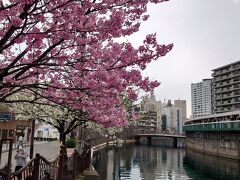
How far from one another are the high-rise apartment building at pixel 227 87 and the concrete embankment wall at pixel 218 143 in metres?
24.3

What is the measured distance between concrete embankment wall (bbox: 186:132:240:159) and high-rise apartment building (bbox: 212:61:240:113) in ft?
79.7

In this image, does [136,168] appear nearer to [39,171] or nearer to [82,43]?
[39,171]

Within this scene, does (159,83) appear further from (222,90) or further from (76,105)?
(222,90)

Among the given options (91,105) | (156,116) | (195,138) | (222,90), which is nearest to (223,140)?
(195,138)

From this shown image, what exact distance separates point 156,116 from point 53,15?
17285 cm

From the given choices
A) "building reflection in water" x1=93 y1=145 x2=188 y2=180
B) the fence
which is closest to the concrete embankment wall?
"building reflection in water" x1=93 y1=145 x2=188 y2=180

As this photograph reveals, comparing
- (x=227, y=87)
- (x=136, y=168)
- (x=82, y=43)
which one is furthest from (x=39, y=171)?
(x=227, y=87)

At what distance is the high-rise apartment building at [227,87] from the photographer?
9856 cm

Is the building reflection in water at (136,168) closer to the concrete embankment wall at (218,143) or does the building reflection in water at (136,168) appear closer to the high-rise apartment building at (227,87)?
the concrete embankment wall at (218,143)

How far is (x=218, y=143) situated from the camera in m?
63.2

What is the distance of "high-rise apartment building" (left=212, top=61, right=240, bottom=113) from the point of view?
3880 inches

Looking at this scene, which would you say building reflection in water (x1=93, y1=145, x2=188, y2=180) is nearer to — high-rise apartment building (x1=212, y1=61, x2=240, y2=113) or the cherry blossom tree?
the cherry blossom tree

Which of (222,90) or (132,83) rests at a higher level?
(222,90)

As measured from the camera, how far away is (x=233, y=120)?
56969 mm
